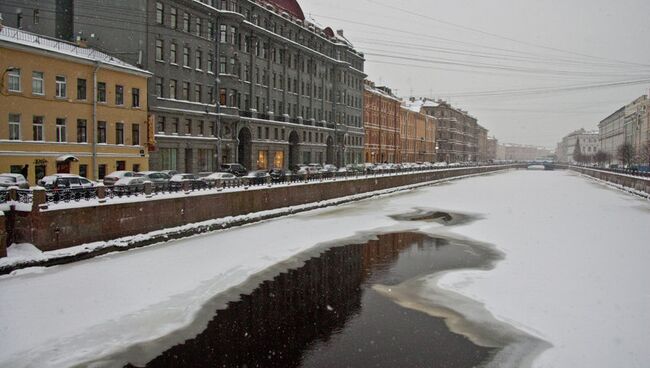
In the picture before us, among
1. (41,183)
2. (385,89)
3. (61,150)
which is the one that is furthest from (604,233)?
(385,89)

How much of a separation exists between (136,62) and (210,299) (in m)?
33.7

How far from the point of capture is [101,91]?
40469 mm

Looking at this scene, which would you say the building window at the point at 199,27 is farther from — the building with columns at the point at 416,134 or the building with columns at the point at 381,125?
the building with columns at the point at 416,134

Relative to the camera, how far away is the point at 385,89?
4587 inches

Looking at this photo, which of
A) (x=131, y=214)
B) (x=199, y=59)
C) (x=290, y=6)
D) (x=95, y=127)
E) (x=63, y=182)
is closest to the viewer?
(x=131, y=214)

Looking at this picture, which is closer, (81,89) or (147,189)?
(147,189)

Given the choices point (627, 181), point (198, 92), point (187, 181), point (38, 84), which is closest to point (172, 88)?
point (198, 92)

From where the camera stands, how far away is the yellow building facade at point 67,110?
1334 inches

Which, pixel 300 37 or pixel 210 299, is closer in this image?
pixel 210 299

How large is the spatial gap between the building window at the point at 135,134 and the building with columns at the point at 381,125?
5984 centimetres

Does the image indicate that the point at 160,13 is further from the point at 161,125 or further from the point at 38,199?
the point at 38,199

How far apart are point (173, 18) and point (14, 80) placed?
18.3 metres

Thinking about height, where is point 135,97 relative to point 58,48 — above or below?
below

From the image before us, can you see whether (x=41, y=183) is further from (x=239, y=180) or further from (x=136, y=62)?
(x=136, y=62)
